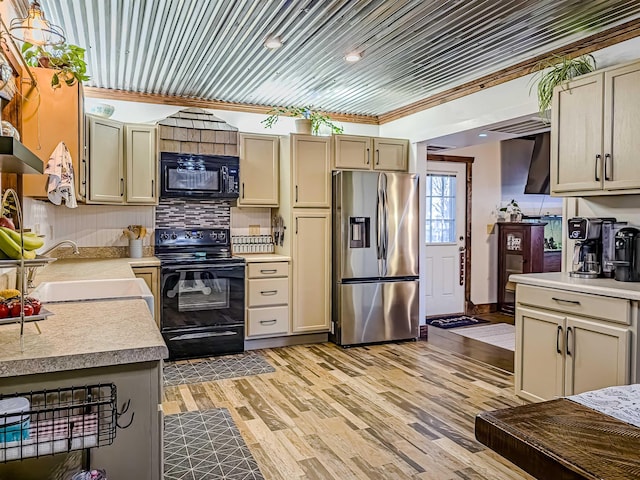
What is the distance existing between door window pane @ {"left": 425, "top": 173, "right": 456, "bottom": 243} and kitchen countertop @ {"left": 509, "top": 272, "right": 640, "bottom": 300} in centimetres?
301

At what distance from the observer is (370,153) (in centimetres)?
517

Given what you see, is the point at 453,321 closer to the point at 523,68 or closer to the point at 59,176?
the point at 523,68

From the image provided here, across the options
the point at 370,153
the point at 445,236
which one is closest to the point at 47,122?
the point at 370,153

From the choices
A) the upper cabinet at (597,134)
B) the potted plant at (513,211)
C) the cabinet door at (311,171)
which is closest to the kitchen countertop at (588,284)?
the upper cabinet at (597,134)

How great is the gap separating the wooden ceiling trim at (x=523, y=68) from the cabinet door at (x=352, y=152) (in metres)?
0.68

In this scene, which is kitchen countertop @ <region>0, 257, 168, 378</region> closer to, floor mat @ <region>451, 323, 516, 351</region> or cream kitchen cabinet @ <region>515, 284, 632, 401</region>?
cream kitchen cabinet @ <region>515, 284, 632, 401</region>

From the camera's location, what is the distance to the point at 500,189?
6812mm

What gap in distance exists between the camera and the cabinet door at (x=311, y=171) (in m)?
4.81

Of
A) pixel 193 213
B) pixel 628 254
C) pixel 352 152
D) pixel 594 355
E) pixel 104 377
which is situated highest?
pixel 352 152

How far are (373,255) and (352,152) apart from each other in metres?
1.13

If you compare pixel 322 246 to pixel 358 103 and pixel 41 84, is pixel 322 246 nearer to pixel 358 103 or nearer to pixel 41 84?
pixel 358 103

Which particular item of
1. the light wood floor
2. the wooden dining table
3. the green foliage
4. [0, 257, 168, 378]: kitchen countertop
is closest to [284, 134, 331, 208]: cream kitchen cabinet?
the light wood floor

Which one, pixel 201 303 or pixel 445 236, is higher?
pixel 445 236

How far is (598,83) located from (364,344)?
10.2 feet
